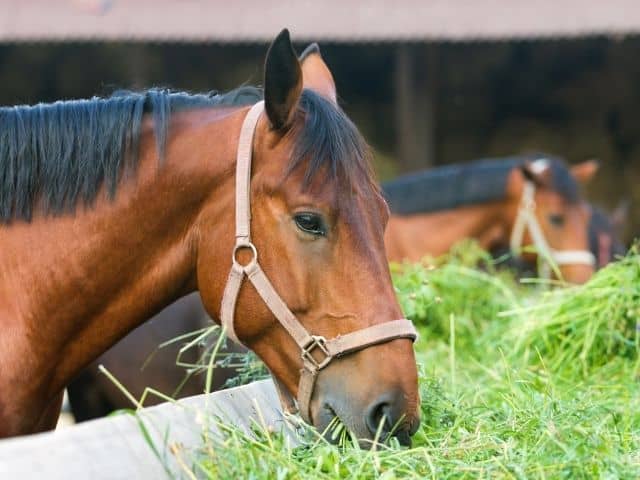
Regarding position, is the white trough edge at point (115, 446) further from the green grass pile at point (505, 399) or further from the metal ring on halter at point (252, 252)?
the metal ring on halter at point (252, 252)

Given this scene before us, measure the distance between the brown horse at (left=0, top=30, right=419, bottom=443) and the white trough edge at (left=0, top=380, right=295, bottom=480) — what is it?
1.06 feet

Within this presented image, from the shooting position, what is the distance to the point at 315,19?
26.8 ft

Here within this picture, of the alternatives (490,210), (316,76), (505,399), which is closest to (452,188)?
(490,210)

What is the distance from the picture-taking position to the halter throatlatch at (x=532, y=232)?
6523 millimetres

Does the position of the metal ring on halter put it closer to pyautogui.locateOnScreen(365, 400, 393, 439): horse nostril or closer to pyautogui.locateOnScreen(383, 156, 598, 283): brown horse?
pyautogui.locateOnScreen(365, 400, 393, 439): horse nostril

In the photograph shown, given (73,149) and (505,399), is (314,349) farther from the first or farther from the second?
(73,149)

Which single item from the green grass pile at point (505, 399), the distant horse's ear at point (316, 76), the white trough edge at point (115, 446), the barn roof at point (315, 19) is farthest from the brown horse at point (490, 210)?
the white trough edge at point (115, 446)

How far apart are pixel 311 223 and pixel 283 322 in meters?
0.26

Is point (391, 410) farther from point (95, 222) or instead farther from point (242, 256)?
point (95, 222)

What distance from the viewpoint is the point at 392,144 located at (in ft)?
37.2

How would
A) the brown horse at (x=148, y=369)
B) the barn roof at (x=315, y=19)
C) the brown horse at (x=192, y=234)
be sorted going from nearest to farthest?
the brown horse at (x=192, y=234) < the brown horse at (x=148, y=369) < the barn roof at (x=315, y=19)

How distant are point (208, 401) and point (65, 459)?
464mm

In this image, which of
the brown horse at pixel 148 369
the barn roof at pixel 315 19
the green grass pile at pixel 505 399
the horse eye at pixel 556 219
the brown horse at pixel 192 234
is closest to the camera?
the green grass pile at pixel 505 399

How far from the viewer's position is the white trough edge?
1.77m
